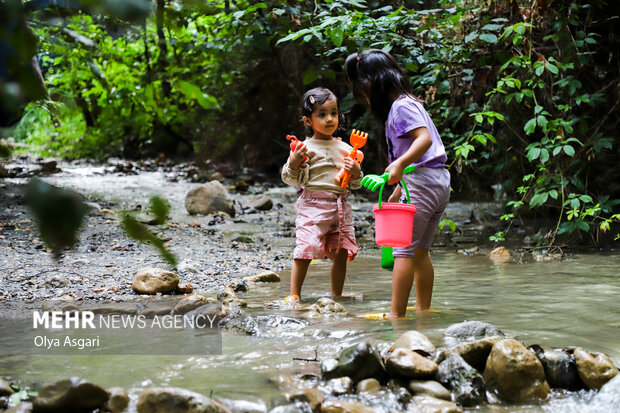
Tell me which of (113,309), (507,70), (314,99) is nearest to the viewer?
(113,309)

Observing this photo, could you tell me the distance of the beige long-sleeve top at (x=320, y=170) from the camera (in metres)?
3.95

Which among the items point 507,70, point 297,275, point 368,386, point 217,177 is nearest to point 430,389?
point 368,386

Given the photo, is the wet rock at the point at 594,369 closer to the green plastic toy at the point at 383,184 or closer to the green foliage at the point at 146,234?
the green plastic toy at the point at 383,184

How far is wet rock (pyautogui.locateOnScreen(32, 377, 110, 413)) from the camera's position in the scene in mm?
1971

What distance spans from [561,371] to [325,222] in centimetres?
189

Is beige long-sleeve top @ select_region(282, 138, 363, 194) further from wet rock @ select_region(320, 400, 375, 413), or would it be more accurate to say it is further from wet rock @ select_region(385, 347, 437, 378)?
wet rock @ select_region(320, 400, 375, 413)

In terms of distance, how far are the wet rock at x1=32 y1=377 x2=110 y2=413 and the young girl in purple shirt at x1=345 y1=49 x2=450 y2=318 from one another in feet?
5.53

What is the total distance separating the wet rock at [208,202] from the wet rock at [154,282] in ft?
12.3

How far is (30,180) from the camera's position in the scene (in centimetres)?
78

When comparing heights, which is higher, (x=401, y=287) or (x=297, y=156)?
(x=297, y=156)

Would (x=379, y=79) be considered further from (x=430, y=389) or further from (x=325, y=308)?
(x=430, y=389)

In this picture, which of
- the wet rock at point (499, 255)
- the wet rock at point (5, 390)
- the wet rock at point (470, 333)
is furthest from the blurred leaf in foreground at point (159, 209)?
the wet rock at point (499, 255)

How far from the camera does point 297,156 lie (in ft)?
12.4

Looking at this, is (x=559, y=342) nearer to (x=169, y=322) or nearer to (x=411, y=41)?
(x=169, y=322)
